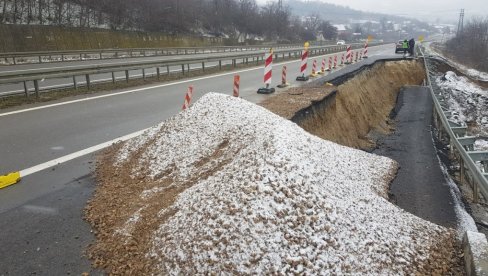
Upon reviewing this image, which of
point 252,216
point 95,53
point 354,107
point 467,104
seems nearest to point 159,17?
point 95,53

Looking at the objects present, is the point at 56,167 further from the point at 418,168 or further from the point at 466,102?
the point at 466,102

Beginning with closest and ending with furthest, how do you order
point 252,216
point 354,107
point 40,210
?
point 252,216 → point 40,210 → point 354,107

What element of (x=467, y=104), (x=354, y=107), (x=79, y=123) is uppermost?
(x=79, y=123)

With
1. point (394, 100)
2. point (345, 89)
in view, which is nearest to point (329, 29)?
point (394, 100)

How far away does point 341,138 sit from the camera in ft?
41.7

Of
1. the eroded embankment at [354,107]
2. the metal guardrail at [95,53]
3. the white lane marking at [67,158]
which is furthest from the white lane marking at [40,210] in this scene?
the metal guardrail at [95,53]

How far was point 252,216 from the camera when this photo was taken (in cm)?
386

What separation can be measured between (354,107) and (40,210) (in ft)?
45.2

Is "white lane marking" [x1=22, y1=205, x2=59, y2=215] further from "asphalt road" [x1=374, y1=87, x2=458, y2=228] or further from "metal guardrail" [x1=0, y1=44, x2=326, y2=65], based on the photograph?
"metal guardrail" [x1=0, y1=44, x2=326, y2=65]

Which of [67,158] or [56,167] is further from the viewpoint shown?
[67,158]

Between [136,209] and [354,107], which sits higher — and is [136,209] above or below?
above

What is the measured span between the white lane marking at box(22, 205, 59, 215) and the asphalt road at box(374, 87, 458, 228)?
18.3 feet

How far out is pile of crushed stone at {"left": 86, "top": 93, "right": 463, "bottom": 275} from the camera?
363 centimetres

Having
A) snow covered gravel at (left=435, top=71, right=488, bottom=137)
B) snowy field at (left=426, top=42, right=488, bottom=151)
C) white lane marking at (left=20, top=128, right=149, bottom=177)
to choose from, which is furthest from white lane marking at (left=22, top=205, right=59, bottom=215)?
snow covered gravel at (left=435, top=71, right=488, bottom=137)
